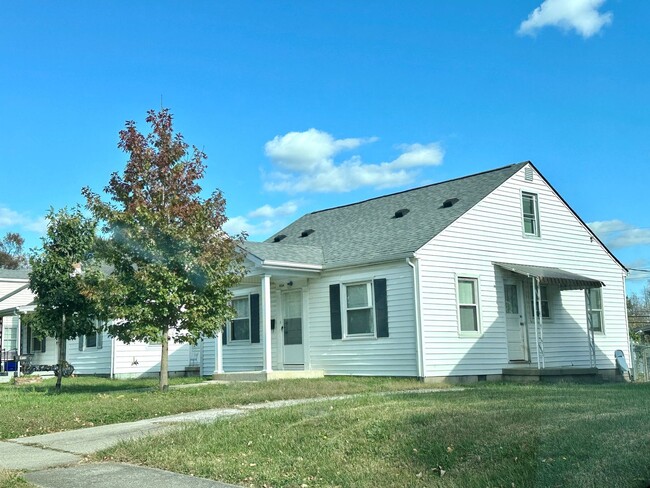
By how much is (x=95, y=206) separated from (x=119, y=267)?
53.0 inches

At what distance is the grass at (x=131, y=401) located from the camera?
11.0 m

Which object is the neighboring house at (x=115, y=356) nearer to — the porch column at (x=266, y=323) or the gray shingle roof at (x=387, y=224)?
the porch column at (x=266, y=323)

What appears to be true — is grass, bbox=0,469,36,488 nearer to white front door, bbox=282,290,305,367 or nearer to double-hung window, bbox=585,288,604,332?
white front door, bbox=282,290,305,367

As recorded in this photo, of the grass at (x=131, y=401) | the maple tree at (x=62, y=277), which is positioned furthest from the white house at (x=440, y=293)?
the maple tree at (x=62, y=277)

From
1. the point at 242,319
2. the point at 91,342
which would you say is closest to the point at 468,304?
the point at 242,319

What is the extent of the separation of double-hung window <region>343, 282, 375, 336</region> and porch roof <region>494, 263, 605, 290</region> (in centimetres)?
367

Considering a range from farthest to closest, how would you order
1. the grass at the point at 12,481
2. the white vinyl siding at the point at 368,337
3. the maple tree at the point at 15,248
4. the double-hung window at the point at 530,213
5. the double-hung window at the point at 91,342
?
1. the maple tree at the point at 15,248
2. the double-hung window at the point at 91,342
3. the double-hung window at the point at 530,213
4. the white vinyl siding at the point at 368,337
5. the grass at the point at 12,481

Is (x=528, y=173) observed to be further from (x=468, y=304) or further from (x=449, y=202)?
(x=468, y=304)

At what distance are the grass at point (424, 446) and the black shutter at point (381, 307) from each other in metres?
7.15

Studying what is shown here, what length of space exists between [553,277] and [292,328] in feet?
23.5

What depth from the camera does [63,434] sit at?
10266mm

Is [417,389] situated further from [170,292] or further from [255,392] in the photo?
[170,292]

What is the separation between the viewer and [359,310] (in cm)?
1766

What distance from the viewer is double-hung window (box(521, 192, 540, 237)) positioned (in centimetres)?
1984
